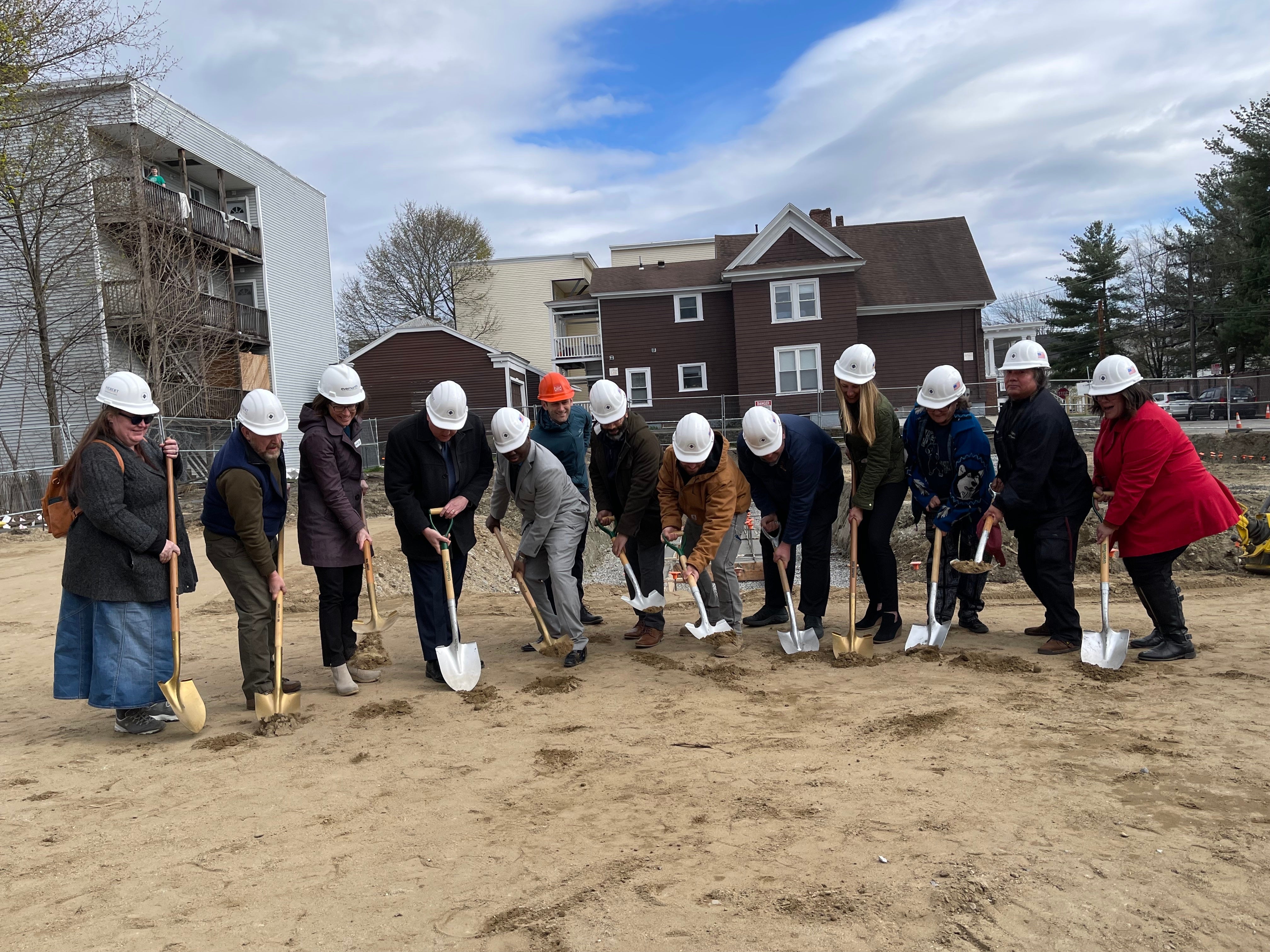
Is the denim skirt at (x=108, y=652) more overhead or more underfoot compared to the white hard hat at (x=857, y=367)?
more underfoot

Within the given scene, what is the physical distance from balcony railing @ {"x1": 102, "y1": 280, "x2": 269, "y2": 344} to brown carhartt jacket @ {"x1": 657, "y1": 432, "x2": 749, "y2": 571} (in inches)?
720

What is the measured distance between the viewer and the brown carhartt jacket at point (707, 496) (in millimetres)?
6285

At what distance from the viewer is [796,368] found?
30.8m

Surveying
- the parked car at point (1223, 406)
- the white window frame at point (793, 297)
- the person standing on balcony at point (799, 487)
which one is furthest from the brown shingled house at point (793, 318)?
the person standing on balcony at point (799, 487)

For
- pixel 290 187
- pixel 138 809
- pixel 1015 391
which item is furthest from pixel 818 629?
pixel 290 187

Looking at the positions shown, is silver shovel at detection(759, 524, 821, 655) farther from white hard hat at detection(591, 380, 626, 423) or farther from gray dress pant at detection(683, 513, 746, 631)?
white hard hat at detection(591, 380, 626, 423)

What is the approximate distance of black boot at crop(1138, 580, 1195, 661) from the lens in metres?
5.78

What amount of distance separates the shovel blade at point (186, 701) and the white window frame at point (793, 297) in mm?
27387

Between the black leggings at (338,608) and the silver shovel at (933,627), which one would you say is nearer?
the black leggings at (338,608)

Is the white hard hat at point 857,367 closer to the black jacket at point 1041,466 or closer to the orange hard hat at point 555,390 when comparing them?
the black jacket at point 1041,466

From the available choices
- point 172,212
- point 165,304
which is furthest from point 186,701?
point 172,212

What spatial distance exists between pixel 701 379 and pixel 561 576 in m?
26.8

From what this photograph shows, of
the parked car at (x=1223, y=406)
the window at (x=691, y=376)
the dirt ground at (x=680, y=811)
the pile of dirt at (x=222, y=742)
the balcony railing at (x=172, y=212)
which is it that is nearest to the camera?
the dirt ground at (x=680, y=811)

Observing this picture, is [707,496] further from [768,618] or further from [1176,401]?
[1176,401]
